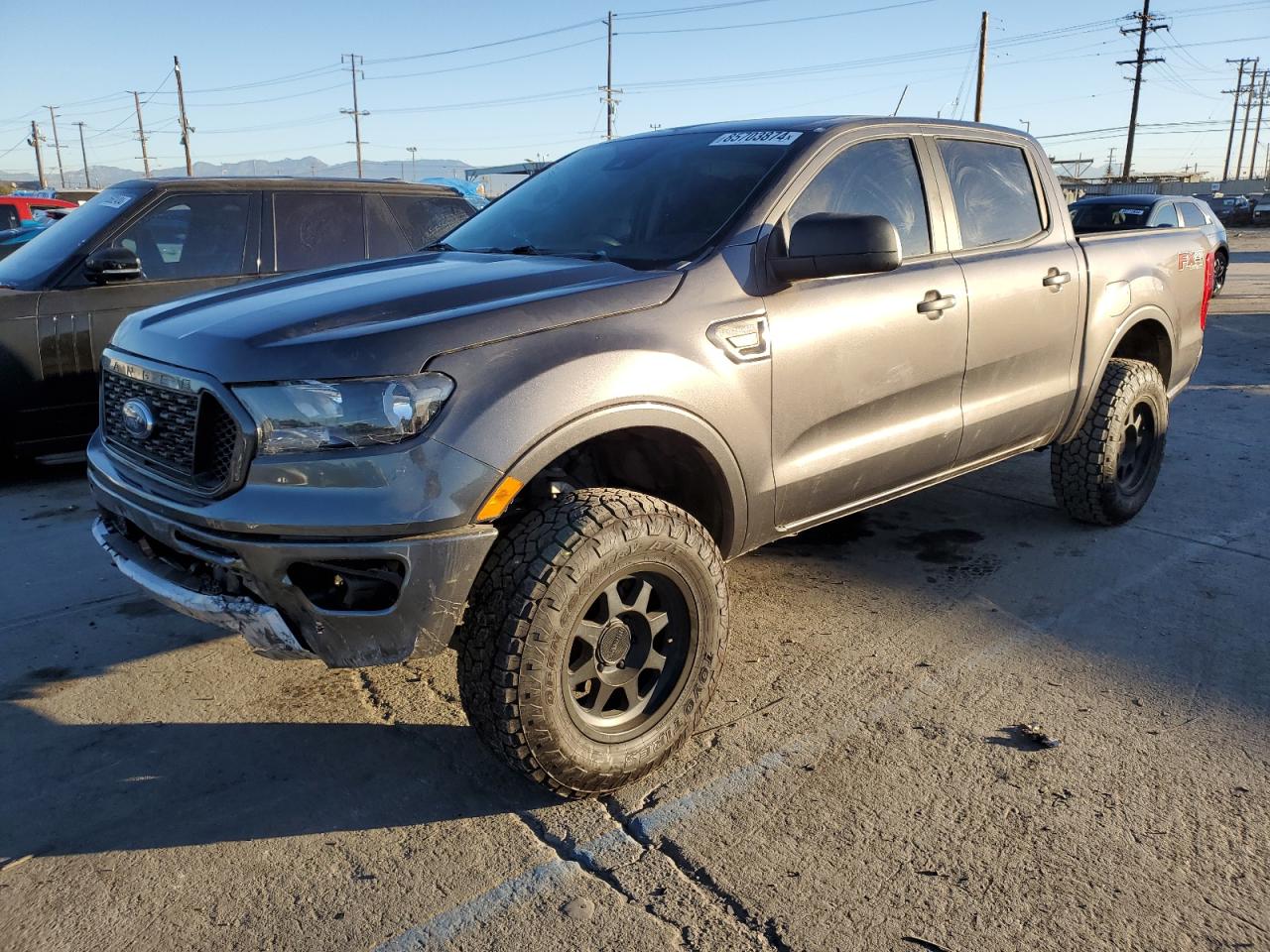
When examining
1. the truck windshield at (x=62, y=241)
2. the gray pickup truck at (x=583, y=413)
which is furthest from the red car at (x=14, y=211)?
the gray pickup truck at (x=583, y=413)

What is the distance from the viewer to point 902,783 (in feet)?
9.04

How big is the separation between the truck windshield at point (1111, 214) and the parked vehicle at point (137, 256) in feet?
32.9

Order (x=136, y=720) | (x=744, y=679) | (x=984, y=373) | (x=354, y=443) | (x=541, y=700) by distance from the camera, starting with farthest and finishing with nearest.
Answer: (x=984, y=373), (x=744, y=679), (x=136, y=720), (x=541, y=700), (x=354, y=443)

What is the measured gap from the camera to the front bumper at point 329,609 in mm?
2338

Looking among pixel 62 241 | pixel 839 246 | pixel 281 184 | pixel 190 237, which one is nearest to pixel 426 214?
→ pixel 281 184

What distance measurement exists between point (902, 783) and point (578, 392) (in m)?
1.40

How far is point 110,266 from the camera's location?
5.65m

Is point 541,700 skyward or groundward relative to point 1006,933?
skyward

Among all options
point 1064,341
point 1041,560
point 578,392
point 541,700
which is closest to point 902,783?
point 541,700

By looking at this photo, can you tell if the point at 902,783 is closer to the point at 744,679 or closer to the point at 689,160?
the point at 744,679

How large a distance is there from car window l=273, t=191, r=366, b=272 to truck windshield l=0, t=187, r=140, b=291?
0.85 metres

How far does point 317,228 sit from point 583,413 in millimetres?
4564

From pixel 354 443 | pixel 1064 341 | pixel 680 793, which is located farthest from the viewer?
pixel 1064 341

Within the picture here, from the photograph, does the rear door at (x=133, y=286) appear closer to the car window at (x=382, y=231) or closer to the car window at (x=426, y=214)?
the car window at (x=382, y=231)
